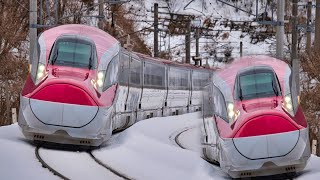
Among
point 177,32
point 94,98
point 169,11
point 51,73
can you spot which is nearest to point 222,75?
point 94,98

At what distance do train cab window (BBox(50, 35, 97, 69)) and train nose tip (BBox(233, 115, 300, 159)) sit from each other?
419cm

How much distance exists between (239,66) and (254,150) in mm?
1915

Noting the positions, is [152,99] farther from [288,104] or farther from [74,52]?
[288,104]

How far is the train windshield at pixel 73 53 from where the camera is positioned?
1450 centimetres

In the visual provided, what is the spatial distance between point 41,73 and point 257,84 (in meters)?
4.66

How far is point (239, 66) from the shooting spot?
12930 millimetres

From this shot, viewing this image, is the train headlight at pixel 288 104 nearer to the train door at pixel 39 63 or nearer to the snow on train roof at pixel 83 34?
the snow on train roof at pixel 83 34

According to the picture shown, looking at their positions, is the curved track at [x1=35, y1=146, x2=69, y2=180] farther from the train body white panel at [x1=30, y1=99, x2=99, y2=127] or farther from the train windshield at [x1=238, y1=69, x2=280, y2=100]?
the train windshield at [x1=238, y1=69, x2=280, y2=100]

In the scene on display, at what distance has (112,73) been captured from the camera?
1509 cm

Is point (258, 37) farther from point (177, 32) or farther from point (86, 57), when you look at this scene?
point (86, 57)

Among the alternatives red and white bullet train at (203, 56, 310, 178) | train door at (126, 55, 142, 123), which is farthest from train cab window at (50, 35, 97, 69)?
train door at (126, 55, 142, 123)

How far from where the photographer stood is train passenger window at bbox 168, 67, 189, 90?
3155 centimetres

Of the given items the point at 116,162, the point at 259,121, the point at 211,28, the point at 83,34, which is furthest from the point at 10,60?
the point at 211,28

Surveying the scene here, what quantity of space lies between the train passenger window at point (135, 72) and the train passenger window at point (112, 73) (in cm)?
550
